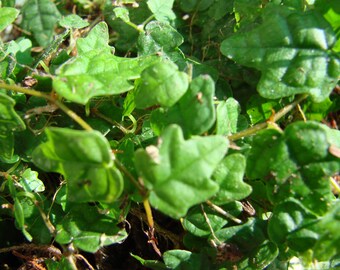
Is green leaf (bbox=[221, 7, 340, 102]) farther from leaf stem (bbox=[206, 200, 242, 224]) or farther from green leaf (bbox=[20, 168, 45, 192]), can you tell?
green leaf (bbox=[20, 168, 45, 192])

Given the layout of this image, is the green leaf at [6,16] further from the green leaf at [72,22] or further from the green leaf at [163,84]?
the green leaf at [163,84]

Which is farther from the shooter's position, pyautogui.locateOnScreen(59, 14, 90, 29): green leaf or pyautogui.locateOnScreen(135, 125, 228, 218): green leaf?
pyautogui.locateOnScreen(59, 14, 90, 29): green leaf

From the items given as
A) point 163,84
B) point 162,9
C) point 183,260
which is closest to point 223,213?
point 183,260

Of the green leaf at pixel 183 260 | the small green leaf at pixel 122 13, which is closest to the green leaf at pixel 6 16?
the small green leaf at pixel 122 13

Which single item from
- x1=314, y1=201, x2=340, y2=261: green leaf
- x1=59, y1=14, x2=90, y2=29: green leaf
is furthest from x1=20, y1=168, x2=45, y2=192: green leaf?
x1=314, y1=201, x2=340, y2=261: green leaf

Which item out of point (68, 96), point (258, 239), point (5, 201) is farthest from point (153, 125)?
point (5, 201)

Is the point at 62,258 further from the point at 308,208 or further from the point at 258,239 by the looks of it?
the point at 308,208
